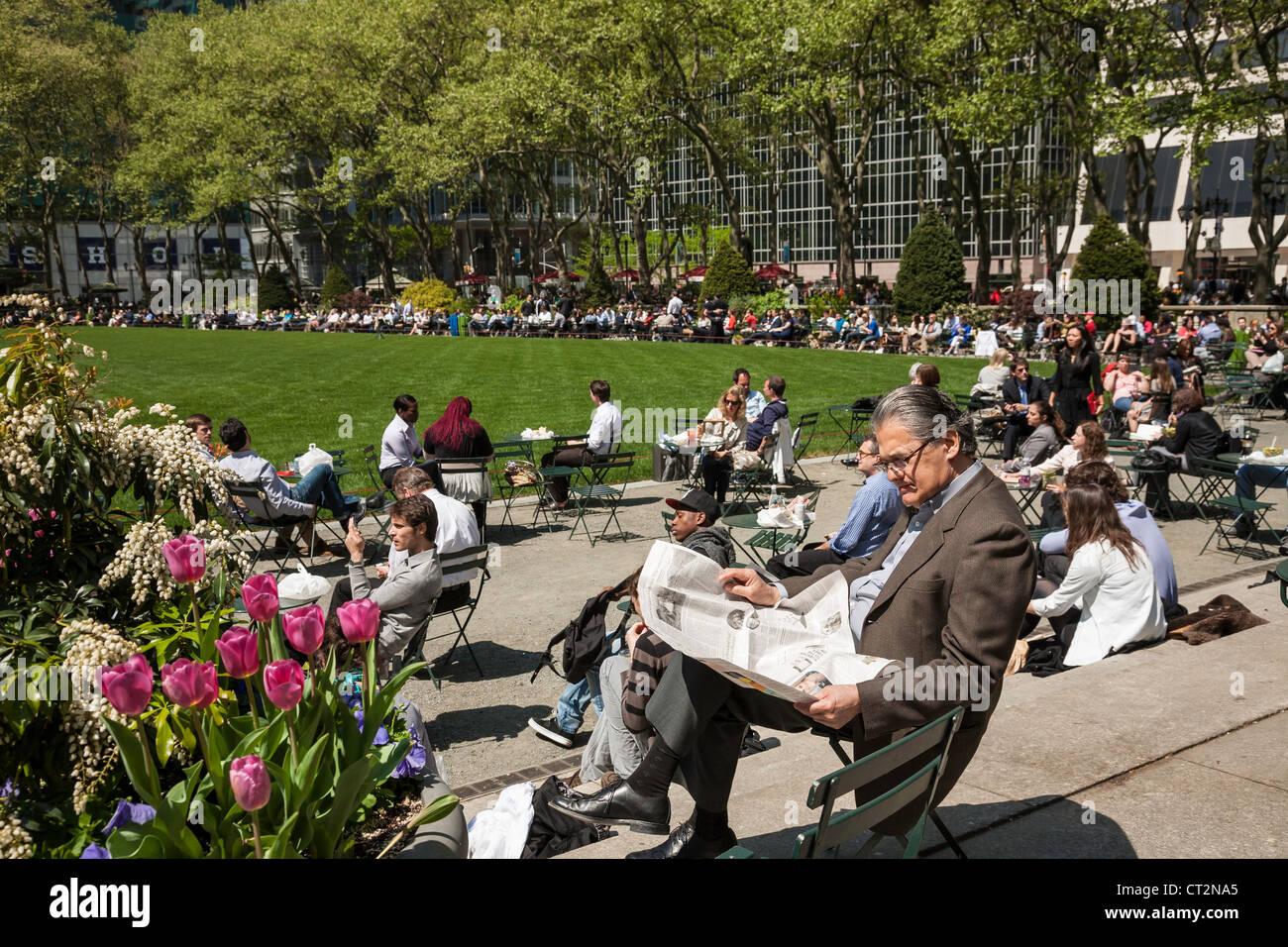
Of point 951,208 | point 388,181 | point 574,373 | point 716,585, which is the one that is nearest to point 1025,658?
point 716,585

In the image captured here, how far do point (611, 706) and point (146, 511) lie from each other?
7.40 feet

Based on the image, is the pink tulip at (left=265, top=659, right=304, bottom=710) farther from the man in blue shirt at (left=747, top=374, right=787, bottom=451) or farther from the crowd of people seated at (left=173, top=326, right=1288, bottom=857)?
the man in blue shirt at (left=747, top=374, right=787, bottom=451)

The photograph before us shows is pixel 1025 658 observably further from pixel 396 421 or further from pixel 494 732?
pixel 396 421

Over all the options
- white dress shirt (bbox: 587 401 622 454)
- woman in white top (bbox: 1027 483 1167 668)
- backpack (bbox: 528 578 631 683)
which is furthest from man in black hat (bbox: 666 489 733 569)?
white dress shirt (bbox: 587 401 622 454)

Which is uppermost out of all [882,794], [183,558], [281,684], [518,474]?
[183,558]

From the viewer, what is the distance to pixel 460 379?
978 inches

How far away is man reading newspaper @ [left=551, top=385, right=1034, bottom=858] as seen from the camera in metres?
3.14

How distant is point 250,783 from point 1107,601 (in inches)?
223

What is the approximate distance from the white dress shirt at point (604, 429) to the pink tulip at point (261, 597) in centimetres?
964

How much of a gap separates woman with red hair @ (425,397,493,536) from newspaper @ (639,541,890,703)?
7.22 m

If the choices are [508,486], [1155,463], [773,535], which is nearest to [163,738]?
[773,535]

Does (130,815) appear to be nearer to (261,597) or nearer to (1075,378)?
(261,597)

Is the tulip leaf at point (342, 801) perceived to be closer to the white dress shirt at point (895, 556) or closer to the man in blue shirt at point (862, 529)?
the white dress shirt at point (895, 556)
